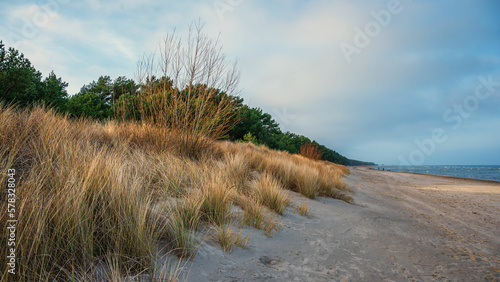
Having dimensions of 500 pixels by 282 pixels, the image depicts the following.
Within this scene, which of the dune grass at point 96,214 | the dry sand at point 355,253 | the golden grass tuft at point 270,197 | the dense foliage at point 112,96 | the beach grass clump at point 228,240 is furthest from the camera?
the dense foliage at point 112,96

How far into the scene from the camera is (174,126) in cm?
532

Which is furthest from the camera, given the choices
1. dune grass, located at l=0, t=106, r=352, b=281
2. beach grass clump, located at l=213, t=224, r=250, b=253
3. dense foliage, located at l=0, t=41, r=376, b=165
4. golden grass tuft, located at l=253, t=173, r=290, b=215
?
dense foliage, located at l=0, t=41, r=376, b=165

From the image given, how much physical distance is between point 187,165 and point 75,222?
2637 millimetres

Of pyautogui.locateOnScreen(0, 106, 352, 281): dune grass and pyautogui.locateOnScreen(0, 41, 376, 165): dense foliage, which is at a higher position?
pyautogui.locateOnScreen(0, 41, 376, 165): dense foliage

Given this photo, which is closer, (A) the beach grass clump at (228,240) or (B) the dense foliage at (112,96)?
(A) the beach grass clump at (228,240)

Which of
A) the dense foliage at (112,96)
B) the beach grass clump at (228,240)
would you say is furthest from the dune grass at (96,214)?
the dense foliage at (112,96)

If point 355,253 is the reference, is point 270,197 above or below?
above

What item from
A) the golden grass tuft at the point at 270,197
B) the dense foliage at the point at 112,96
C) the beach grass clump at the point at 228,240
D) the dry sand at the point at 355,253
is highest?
the dense foliage at the point at 112,96

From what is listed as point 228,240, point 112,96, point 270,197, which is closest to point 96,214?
point 228,240

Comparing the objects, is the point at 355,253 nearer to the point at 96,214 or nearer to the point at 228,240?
the point at 228,240

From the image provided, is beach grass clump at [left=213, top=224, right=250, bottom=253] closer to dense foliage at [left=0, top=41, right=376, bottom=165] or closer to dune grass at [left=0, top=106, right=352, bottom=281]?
dune grass at [left=0, top=106, right=352, bottom=281]

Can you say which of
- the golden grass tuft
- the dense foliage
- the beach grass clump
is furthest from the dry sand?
the dense foliage

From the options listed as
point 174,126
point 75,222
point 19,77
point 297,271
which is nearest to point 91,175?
point 75,222

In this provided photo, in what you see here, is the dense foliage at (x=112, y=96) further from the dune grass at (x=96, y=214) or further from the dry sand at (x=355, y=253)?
the dry sand at (x=355, y=253)
